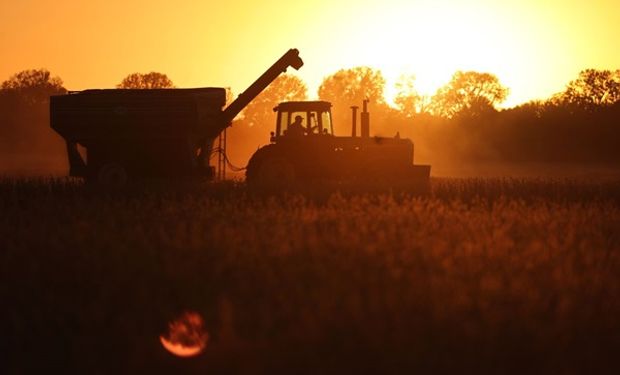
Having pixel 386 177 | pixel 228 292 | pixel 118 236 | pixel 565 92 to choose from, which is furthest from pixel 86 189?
pixel 565 92

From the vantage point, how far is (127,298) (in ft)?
20.8

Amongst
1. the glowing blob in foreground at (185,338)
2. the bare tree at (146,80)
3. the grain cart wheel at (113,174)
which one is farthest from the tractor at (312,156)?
the bare tree at (146,80)

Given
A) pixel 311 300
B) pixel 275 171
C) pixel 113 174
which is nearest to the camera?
pixel 311 300

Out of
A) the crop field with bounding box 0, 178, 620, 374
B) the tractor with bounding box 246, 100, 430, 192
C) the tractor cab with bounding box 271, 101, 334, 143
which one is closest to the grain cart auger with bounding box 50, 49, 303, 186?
the tractor with bounding box 246, 100, 430, 192

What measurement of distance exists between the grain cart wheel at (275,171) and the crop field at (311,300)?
31.9ft

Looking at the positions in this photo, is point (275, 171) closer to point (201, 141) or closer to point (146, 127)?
point (201, 141)

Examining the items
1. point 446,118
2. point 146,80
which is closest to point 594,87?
point 446,118

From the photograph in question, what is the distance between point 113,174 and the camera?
73.0 ft

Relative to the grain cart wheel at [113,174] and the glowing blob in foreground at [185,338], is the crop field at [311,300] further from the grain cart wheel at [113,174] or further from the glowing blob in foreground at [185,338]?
the grain cart wheel at [113,174]

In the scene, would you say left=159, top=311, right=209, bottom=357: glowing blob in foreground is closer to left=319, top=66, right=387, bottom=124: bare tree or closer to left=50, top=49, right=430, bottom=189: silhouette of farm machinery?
left=50, top=49, right=430, bottom=189: silhouette of farm machinery

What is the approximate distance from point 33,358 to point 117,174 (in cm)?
1747

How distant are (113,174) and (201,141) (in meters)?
2.56

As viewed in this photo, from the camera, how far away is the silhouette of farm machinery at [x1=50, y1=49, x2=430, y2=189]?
19.5 meters

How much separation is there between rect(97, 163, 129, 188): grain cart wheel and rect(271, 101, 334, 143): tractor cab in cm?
498
